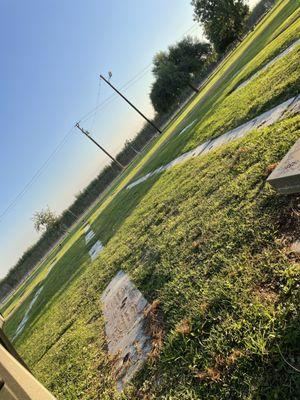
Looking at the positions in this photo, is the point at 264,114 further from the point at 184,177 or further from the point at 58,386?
the point at 58,386

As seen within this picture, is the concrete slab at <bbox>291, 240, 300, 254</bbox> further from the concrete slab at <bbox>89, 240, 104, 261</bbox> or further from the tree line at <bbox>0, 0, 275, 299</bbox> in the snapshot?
the tree line at <bbox>0, 0, 275, 299</bbox>

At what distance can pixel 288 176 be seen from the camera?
2943 millimetres

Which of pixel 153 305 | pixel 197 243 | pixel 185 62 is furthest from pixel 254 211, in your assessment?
pixel 185 62

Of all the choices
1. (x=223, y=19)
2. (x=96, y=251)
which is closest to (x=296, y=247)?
(x=96, y=251)

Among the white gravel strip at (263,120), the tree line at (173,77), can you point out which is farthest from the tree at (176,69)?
the white gravel strip at (263,120)

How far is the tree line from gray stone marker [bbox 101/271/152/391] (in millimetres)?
38247

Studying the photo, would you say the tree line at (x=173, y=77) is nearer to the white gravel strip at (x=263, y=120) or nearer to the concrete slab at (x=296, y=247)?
the white gravel strip at (x=263, y=120)

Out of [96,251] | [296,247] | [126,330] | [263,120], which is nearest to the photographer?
[296,247]

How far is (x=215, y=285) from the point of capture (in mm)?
3273

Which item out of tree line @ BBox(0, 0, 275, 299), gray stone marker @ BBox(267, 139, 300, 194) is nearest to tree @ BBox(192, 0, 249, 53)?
tree line @ BBox(0, 0, 275, 299)

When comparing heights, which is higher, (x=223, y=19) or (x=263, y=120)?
(x=223, y=19)

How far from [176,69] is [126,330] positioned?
4788cm

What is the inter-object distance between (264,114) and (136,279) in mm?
3555

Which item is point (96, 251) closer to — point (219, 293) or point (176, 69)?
point (219, 293)
